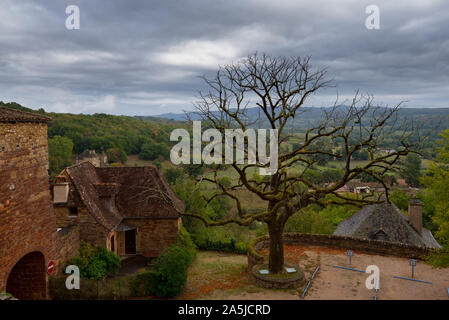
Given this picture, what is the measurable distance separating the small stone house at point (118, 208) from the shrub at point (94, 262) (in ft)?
1.66

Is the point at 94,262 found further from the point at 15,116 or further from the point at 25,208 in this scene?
the point at 15,116

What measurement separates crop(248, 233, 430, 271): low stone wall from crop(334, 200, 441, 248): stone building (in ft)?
32.0

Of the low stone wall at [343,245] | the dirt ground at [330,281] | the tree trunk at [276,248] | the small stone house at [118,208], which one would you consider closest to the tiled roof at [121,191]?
the small stone house at [118,208]

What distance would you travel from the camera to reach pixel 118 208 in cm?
2277

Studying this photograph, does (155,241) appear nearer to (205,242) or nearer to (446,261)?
(205,242)

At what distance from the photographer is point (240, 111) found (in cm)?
1567

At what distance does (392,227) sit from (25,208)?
2725 centimetres

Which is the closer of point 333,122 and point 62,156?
point 333,122

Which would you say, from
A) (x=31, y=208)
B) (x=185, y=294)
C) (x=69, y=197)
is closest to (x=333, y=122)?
(x=185, y=294)

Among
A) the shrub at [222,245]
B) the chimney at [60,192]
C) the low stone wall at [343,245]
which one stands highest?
the chimney at [60,192]

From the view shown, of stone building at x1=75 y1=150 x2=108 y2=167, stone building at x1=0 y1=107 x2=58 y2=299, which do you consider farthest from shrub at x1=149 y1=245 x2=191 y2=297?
stone building at x1=75 y1=150 x2=108 y2=167

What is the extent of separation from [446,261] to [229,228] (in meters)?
31.1

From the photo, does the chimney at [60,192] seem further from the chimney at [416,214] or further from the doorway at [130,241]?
the chimney at [416,214]

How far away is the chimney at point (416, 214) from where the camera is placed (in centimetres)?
3019
